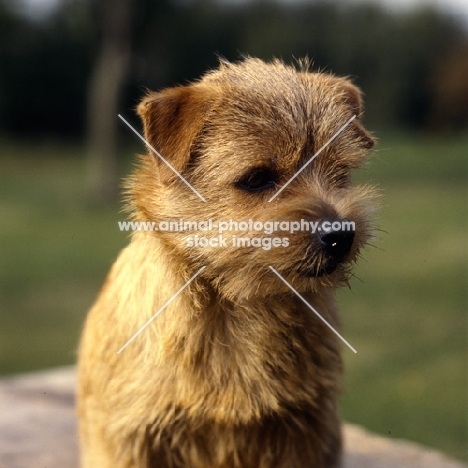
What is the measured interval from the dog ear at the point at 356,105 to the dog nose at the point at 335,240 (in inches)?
19.0

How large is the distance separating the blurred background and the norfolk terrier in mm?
2718

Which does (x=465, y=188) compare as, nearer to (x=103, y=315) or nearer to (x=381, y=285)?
(x=381, y=285)

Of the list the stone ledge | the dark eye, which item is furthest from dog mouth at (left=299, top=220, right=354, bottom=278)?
the stone ledge

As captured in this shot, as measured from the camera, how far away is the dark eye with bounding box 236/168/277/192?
105 inches

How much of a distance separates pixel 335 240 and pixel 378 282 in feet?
25.9

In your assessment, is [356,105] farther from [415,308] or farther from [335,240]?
[415,308]

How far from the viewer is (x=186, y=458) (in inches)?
121

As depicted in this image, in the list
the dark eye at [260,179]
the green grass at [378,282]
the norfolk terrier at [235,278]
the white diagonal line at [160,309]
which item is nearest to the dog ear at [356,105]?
the norfolk terrier at [235,278]

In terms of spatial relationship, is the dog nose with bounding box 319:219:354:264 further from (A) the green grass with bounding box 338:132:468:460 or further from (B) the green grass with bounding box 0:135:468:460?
(B) the green grass with bounding box 0:135:468:460

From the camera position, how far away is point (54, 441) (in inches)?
171

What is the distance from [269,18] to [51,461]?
716 centimetres

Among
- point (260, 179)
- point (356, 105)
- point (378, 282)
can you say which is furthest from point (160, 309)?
point (378, 282)

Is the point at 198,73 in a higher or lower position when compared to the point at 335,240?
higher

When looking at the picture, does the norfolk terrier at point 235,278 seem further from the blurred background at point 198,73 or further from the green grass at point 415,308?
the blurred background at point 198,73
